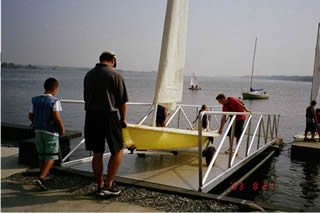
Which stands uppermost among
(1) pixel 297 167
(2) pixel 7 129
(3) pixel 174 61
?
(3) pixel 174 61

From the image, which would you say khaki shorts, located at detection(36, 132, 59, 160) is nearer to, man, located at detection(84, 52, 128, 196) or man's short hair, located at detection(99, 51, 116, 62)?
man, located at detection(84, 52, 128, 196)

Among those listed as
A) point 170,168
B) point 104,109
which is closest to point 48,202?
point 104,109

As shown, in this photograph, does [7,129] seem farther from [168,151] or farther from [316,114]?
[316,114]

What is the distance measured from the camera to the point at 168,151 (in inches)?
256

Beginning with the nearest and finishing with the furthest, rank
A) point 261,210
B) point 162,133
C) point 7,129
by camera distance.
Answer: point 261,210 < point 162,133 < point 7,129

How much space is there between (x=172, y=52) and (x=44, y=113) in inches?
101

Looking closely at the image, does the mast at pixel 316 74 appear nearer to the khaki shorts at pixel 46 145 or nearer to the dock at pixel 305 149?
the dock at pixel 305 149

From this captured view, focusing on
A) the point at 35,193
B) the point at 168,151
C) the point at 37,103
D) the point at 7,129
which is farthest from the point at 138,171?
the point at 7,129

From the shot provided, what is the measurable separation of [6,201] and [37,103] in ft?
4.07

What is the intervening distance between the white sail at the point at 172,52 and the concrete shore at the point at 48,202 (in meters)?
2.20

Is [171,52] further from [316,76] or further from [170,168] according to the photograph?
[316,76]

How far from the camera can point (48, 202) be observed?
11.5ft

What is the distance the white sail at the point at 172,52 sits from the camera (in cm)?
527

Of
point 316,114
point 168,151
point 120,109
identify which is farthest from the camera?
point 316,114
